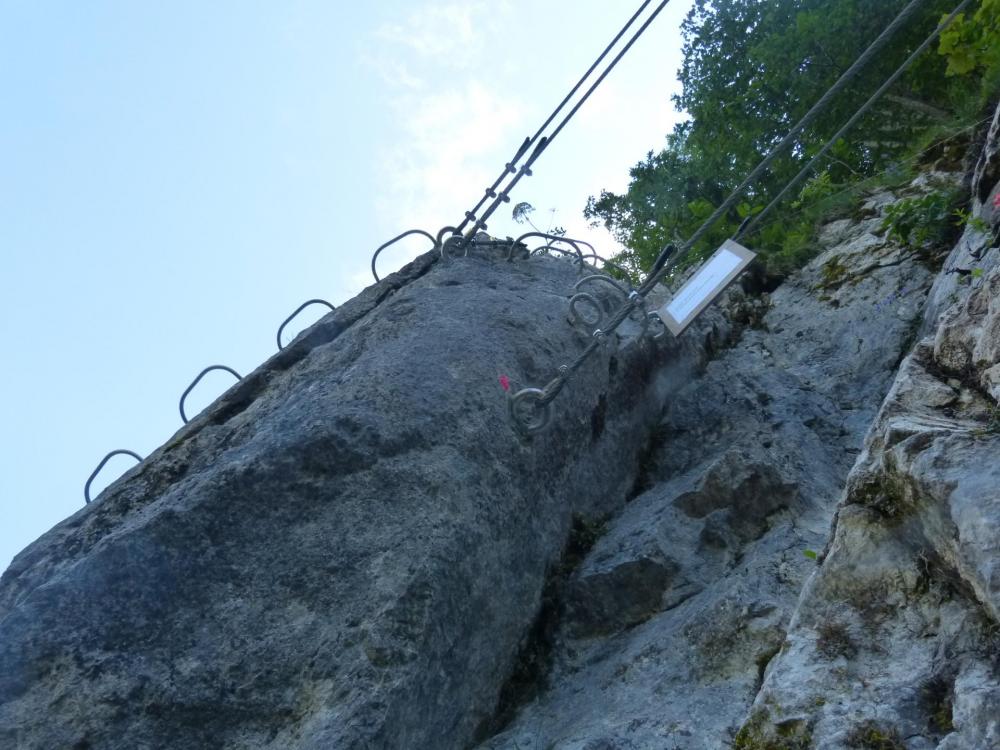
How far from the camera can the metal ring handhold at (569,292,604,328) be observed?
210 inches

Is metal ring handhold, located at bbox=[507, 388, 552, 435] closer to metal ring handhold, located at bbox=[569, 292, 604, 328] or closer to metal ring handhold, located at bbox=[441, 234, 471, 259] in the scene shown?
metal ring handhold, located at bbox=[569, 292, 604, 328]

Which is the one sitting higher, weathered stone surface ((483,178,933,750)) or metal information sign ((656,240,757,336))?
metal information sign ((656,240,757,336))

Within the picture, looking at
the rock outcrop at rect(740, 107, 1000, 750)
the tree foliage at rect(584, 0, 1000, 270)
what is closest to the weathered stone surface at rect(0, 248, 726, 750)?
the rock outcrop at rect(740, 107, 1000, 750)

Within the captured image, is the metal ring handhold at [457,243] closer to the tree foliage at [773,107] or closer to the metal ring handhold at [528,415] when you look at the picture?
the metal ring handhold at [528,415]

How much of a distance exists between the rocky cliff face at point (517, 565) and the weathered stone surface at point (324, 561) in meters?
0.01

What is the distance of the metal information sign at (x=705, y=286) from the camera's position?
3.99 meters

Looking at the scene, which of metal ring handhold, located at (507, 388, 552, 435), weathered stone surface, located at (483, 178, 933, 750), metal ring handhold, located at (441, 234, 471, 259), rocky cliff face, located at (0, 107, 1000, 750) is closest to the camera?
rocky cliff face, located at (0, 107, 1000, 750)

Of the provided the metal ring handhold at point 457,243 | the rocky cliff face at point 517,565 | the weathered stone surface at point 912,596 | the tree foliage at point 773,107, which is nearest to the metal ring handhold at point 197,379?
the rocky cliff face at point 517,565

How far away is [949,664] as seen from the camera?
2.56 m

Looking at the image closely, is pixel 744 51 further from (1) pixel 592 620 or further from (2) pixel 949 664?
(2) pixel 949 664

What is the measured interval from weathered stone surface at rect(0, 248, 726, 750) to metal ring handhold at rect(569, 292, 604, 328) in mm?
383

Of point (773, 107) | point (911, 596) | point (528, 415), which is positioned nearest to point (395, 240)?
point (528, 415)

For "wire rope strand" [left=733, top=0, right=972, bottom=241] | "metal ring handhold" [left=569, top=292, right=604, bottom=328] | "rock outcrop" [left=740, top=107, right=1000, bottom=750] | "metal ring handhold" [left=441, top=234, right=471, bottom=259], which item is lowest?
"rock outcrop" [left=740, top=107, right=1000, bottom=750]

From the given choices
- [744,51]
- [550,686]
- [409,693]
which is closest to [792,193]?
[744,51]
